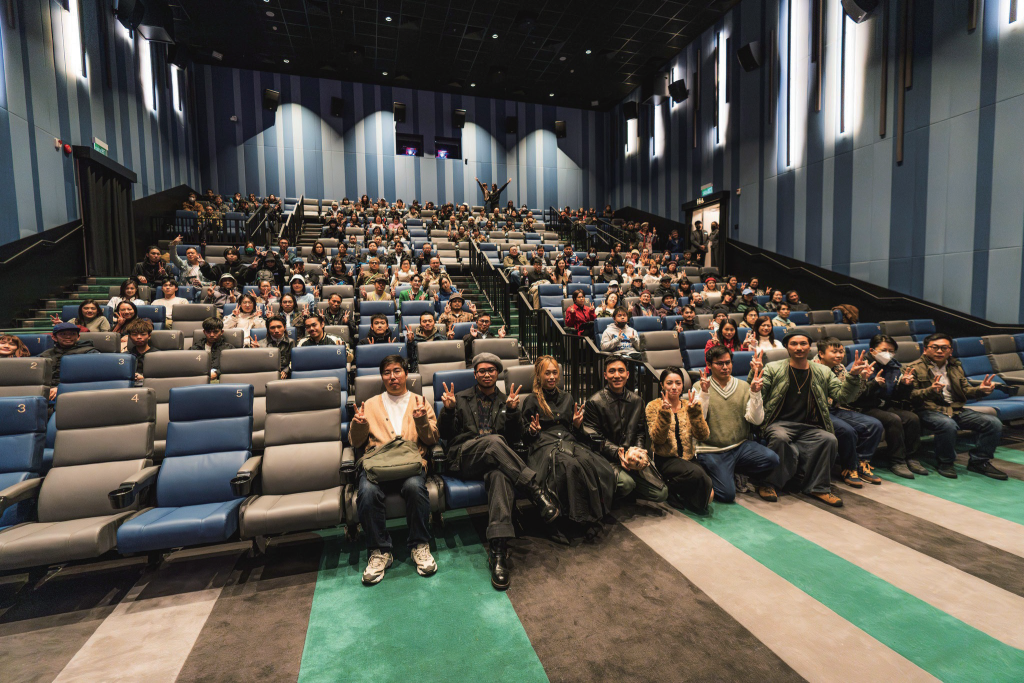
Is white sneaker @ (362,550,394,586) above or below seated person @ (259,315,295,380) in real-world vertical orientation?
below

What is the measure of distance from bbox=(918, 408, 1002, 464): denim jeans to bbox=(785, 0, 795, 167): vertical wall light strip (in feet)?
24.6

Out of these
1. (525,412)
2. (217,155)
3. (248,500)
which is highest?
(217,155)

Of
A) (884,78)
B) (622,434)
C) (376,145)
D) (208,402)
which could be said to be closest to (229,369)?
(208,402)

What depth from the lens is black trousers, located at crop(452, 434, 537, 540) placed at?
262cm

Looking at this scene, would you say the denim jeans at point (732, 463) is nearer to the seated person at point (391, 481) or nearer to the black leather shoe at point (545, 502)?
the black leather shoe at point (545, 502)

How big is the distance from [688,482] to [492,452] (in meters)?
1.42

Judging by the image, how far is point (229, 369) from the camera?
153 inches

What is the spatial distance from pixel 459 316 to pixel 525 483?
3.30 metres

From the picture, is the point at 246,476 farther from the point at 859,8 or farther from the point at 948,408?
the point at 859,8

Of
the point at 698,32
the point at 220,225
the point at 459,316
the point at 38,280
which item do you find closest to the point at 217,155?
the point at 220,225

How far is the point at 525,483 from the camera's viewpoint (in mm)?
2676

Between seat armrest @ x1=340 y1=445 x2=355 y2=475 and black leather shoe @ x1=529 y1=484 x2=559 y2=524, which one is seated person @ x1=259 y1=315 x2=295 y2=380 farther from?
black leather shoe @ x1=529 y1=484 x2=559 y2=524

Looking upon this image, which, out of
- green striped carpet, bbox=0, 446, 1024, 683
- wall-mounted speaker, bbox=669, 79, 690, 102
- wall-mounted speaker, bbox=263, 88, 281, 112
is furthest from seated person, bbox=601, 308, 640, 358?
wall-mounted speaker, bbox=263, 88, 281, 112

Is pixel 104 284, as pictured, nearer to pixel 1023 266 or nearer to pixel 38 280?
pixel 38 280
